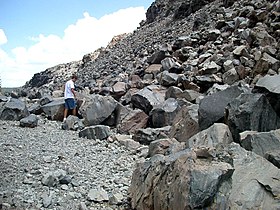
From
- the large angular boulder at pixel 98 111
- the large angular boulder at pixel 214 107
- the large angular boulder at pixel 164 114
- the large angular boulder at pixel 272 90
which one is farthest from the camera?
the large angular boulder at pixel 98 111

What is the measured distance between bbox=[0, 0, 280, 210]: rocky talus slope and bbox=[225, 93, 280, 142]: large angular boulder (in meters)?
0.02

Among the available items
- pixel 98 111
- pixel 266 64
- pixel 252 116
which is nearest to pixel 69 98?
pixel 98 111

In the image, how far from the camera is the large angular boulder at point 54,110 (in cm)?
1142

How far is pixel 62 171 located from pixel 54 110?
6083 millimetres

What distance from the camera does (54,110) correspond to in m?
11.5

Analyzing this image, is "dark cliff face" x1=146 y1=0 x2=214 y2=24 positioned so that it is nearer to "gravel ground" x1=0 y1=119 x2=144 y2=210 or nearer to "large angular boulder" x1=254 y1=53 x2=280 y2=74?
"large angular boulder" x1=254 y1=53 x2=280 y2=74

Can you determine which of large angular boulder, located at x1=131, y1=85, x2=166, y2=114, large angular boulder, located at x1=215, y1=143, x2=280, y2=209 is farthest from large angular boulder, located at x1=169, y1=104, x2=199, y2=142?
large angular boulder, located at x1=215, y1=143, x2=280, y2=209

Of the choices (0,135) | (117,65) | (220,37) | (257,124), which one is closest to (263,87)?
(257,124)

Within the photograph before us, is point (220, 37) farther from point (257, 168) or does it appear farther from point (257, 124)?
point (257, 168)

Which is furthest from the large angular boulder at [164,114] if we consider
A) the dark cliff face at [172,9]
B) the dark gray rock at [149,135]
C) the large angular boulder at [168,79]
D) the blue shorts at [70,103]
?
the dark cliff face at [172,9]

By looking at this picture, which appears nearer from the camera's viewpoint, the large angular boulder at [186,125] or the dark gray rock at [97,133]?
the large angular boulder at [186,125]

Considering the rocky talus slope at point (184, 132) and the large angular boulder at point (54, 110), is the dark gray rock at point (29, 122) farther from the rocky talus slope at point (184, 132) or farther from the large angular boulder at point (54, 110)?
the large angular boulder at point (54, 110)

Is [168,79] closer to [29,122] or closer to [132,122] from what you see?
[132,122]

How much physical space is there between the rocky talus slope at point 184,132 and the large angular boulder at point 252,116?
0.02 m
